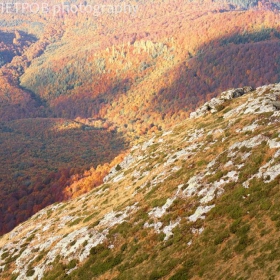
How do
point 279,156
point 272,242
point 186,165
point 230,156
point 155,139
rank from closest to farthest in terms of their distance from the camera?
point 272,242 → point 279,156 → point 230,156 → point 186,165 → point 155,139

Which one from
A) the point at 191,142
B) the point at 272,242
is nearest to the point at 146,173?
the point at 191,142

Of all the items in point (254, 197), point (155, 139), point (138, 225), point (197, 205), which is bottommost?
point (155, 139)

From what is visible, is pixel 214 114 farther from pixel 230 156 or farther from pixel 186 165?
pixel 230 156

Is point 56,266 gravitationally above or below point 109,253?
below

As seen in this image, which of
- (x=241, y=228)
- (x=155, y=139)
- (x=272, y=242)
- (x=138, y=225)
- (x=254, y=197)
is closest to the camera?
(x=272, y=242)

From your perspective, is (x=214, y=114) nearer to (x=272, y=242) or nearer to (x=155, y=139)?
(x=155, y=139)

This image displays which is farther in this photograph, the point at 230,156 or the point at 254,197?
the point at 230,156
